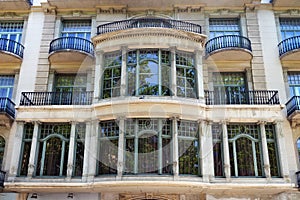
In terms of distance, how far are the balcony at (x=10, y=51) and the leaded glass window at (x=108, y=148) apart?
22.8 ft

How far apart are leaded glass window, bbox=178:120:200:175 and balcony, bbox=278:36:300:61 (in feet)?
22.3

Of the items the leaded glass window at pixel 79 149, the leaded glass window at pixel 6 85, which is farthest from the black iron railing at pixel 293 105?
the leaded glass window at pixel 6 85

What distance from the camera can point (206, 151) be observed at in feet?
44.3

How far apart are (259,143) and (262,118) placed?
1188 mm

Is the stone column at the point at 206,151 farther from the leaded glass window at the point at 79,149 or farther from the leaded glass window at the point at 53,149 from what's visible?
the leaded glass window at the point at 53,149

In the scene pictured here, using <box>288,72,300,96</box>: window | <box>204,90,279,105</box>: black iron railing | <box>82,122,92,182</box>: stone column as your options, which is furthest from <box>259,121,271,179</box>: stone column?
<box>82,122,92,182</box>: stone column

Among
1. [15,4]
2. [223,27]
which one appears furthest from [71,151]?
[223,27]

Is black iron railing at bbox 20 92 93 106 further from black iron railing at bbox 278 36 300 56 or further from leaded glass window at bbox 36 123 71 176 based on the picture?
black iron railing at bbox 278 36 300 56

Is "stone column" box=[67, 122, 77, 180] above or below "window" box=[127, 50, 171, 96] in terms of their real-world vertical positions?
below

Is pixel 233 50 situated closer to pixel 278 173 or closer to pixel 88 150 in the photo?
pixel 278 173

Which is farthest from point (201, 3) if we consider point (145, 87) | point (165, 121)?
point (165, 121)

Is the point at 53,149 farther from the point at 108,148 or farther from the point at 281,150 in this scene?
the point at 281,150

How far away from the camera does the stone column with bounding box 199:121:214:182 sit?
1320 centimetres

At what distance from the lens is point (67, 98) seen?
16062 millimetres
